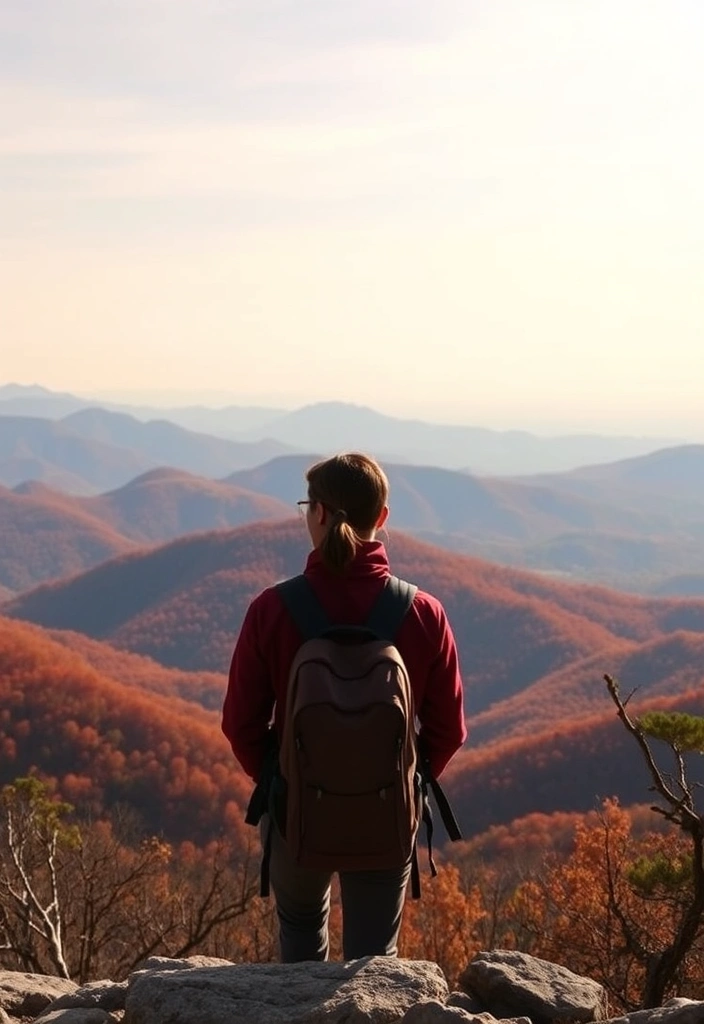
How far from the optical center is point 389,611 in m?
4.28

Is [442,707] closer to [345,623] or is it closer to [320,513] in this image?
[345,623]

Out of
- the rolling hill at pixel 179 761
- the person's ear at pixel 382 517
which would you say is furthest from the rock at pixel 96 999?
the rolling hill at pixel 179 761

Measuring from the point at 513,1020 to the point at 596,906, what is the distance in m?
13.0

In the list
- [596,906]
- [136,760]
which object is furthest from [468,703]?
[596,906]

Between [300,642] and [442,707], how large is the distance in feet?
2.27

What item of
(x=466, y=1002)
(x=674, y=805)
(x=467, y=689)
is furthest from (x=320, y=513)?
(x=467, y=689)

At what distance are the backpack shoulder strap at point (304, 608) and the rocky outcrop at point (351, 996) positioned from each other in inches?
54.8

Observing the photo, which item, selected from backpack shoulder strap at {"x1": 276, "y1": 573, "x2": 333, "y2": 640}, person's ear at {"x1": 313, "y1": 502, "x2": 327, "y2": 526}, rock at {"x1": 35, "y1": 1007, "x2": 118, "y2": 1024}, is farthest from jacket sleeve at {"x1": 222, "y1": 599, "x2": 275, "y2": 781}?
rock at {"x1": 35, "y1": 1007, "x2": 118, "y2": 1024}

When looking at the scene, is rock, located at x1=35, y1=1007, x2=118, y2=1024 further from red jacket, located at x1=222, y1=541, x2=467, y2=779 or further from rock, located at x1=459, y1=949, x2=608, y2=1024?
rock, located at x1=459, y1=949, x2=608, y2=1024

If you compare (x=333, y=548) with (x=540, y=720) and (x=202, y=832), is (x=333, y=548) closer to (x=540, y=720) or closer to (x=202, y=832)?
(x=202, y=832)

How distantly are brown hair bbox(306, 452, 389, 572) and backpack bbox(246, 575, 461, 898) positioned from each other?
261mm

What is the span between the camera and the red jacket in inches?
169

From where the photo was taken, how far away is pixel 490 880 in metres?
46.3

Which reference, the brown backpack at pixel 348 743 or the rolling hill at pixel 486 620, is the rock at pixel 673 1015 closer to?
the brown backpack at pixel 348 743
